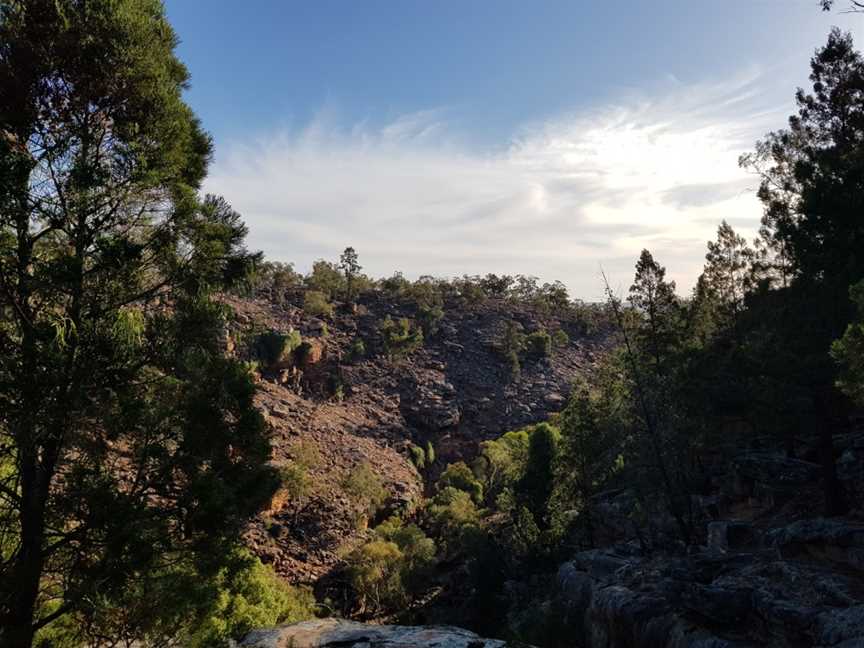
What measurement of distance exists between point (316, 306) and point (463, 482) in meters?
30.4

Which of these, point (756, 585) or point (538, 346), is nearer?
point (756, 585)

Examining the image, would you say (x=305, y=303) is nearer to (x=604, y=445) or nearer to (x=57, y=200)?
(x=604, y=445)

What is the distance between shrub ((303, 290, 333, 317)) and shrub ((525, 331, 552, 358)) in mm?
29355

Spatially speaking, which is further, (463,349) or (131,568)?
(463,349)

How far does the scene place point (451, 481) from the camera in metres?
51.2

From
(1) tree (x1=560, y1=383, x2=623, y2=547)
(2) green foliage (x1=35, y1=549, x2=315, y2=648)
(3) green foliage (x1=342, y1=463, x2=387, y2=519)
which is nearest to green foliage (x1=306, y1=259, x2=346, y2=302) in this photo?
(3) green foliage (x1=342, y1=463, x2=387, y2=519)

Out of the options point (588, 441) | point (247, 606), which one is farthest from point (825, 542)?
Answer: point (247, 606)

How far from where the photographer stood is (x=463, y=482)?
51.2 m

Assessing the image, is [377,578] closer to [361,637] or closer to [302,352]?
[361,637]

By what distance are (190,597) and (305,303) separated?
62765 millimetres

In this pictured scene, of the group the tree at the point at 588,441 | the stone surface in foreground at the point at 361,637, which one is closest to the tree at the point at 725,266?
the tree at the point at 588,441

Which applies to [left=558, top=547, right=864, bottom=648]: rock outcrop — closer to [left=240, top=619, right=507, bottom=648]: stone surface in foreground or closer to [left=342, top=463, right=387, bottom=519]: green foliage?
[left=240, top=619, right=507, bottom=648]: stone surface in foreground

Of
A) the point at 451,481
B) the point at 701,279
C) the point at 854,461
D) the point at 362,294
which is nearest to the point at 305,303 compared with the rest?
the point at 362,294

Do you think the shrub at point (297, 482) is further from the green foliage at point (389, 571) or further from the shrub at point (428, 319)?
the shrub at point (428, 319)
